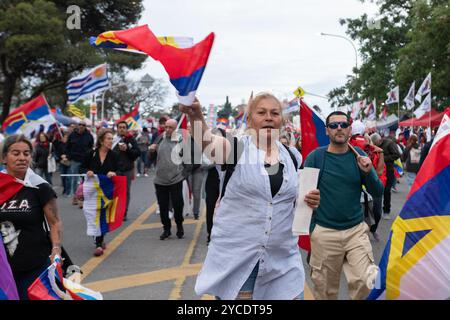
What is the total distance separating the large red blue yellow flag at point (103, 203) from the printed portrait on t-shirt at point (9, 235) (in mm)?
3891

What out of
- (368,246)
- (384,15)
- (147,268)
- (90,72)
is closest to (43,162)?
(90,72)

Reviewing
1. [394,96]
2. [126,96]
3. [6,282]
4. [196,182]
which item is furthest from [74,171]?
[126,96]

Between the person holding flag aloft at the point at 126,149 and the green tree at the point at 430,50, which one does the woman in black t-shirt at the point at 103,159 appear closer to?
the person holding flag aloft at the point at 126,149

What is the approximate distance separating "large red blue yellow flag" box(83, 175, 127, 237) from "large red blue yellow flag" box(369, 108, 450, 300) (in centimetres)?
508

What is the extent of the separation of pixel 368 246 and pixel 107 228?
4341mm

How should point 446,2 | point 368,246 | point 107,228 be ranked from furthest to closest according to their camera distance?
point 446,2 → point 107,228 → point 368,246

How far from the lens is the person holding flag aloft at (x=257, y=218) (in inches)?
126

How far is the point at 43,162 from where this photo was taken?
584 inches

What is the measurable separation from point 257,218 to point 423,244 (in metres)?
0.99

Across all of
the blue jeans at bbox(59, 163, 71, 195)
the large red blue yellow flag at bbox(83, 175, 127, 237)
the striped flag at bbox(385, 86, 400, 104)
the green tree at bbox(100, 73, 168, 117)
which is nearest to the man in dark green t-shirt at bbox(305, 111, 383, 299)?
the large red blue yellow flag at bbox(83, 175, 127, 237)

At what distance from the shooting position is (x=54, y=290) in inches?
128

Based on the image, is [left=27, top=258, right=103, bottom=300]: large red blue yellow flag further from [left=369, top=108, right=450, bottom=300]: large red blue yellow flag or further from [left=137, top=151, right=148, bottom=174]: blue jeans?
[left=137, top=151, right=148, bottom=174]: blue jeans
